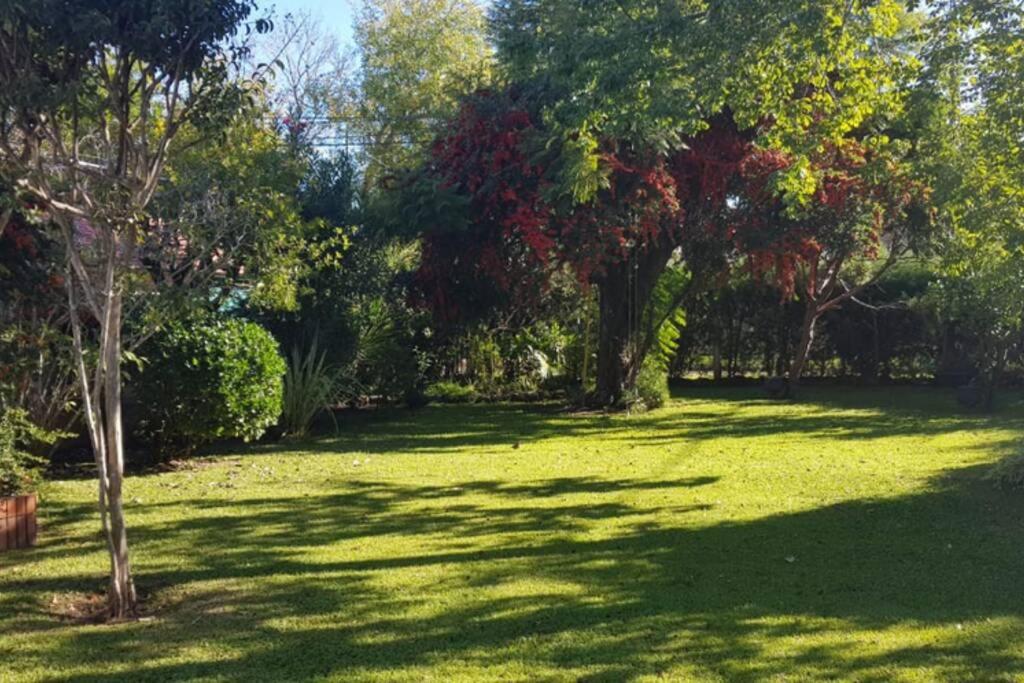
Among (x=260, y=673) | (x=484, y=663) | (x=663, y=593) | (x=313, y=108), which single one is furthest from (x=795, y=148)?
(x=313, y=108)

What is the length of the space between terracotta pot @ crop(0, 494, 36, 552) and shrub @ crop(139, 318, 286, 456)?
131 inches

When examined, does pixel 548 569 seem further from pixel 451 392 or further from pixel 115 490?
pixel 451 392

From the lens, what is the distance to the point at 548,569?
644cm

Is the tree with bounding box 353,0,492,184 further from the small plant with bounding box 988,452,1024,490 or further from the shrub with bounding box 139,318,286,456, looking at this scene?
the small plant with bounding box 988,452,1024,490

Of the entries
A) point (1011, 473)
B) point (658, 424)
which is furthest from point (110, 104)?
point (658, 424)

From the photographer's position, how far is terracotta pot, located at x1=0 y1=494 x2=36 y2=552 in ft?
22.8

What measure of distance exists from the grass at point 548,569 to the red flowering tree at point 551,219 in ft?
11.5

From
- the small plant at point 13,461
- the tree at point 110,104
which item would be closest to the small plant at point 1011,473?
the tree at point 110,104

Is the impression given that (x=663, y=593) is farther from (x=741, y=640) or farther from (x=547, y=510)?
(x=547, y=510)

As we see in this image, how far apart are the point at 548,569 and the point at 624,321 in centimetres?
988

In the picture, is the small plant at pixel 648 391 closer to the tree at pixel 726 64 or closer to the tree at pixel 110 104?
the tree at pixel 726 64

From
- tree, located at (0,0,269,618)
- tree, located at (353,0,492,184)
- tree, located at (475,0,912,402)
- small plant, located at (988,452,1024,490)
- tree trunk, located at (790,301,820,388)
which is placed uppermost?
tree, located at (353,0,492,184)

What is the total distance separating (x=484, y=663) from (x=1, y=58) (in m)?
4.12

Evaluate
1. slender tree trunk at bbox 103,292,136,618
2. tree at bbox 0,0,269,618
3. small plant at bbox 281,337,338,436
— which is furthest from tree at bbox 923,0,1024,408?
small plant at bbox 281,337,338,436
